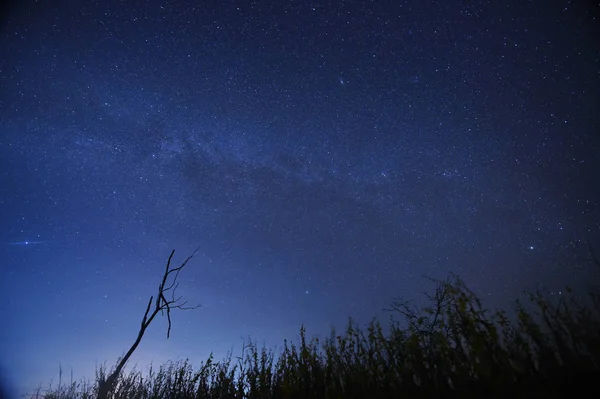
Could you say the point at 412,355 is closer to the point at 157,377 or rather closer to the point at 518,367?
the point at 518,367

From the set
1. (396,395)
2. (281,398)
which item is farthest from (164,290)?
(396,395)

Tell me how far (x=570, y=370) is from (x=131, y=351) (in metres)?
13.2

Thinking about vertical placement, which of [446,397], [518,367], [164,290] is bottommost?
[446,397]

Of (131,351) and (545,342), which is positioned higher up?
(131,351)

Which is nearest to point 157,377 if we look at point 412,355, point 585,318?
point 412,355

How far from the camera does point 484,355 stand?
5754 millimetres

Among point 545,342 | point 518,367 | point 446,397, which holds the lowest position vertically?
point 446,397

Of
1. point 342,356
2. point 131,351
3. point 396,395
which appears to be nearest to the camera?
point 396,395

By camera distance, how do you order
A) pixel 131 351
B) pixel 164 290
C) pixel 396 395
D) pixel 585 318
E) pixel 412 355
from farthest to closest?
pixel 164 290
pixel 131 351
pixel 412 355
pixel 396 395
pixel 585 318

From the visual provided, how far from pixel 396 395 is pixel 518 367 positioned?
2.59m

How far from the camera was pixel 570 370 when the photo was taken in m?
5.08

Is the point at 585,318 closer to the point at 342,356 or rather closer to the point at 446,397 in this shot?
the point at 446,397

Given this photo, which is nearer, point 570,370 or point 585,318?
point 570,370

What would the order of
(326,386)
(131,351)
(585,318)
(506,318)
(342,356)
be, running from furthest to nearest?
1. (131,351)
2. (342,356)
3. (326,386)
4. (506,318)
5. (585,318)
